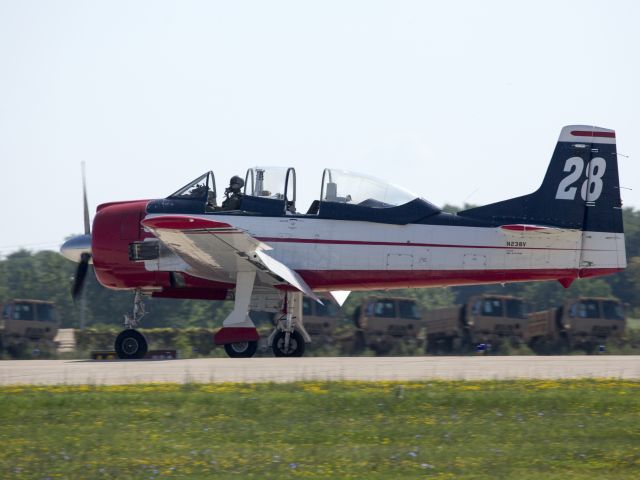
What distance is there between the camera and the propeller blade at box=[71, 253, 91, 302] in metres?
19.6

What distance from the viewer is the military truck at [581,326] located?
1086 inches

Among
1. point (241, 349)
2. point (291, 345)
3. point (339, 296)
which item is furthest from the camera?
point (339, 296)

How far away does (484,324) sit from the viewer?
28.4 m

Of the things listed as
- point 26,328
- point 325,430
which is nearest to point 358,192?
point 325,430

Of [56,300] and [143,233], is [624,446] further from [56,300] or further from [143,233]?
[56,300]

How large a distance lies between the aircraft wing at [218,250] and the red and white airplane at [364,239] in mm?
75

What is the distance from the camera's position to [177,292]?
760 inches

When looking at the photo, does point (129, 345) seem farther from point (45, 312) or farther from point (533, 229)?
point (45, 312)

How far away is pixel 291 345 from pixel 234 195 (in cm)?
313

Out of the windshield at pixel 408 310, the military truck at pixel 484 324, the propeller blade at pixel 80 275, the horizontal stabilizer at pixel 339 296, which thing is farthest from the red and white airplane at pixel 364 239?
the windshield at pixel 408 310

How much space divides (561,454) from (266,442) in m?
2.94

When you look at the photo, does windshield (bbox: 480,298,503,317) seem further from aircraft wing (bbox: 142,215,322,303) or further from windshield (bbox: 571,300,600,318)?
aircraft wing (bbox: 142,215,322,303)

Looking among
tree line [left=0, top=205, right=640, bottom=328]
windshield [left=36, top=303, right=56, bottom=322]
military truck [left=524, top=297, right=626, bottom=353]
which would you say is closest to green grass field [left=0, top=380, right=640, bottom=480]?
military truck [left=524, top=297, right=626, bottom=353]

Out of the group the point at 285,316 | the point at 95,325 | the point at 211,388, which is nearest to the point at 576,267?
the point at 285,316
